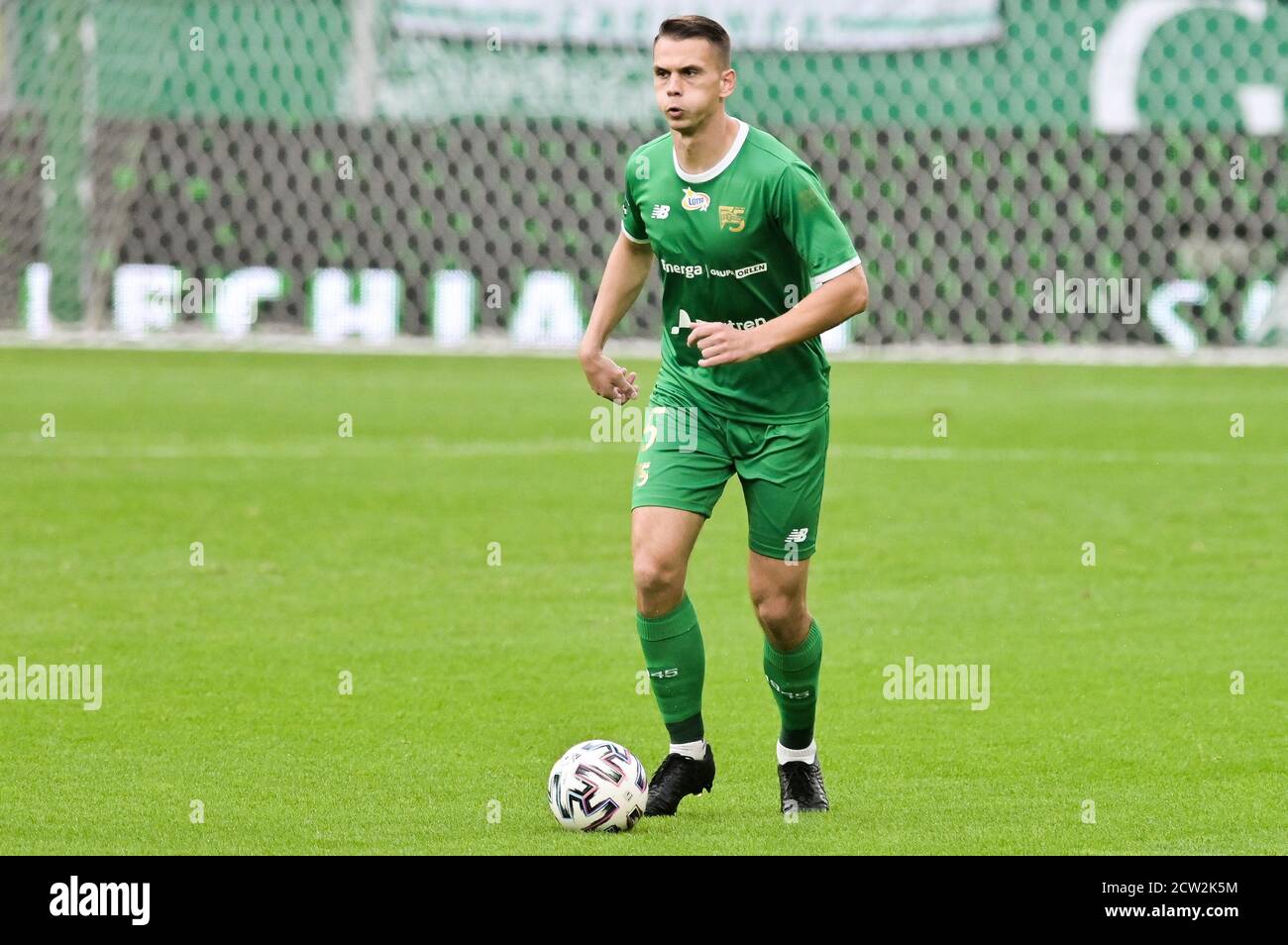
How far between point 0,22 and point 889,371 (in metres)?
10.2

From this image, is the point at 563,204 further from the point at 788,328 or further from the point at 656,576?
the point at 788,328

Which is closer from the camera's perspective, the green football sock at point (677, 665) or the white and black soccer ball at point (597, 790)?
the white and black soccer ball at point (597, 790)

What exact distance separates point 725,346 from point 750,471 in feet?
1.90

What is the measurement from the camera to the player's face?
5.51m

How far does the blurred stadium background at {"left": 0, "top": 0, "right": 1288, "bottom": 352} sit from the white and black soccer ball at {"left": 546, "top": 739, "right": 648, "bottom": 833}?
577 inches

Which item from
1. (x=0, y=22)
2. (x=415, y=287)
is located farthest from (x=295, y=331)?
(x=0, y=22)

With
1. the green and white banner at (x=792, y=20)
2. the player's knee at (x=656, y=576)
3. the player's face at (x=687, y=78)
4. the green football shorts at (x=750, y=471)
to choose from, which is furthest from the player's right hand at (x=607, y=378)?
the green and white banner at (x=792, y=20)

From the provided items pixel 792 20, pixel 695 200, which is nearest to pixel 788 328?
pixel 695 200

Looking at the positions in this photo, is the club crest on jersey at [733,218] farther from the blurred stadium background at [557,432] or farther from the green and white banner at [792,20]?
the green and white banner at [792,20]

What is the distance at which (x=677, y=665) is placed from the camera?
5859mm

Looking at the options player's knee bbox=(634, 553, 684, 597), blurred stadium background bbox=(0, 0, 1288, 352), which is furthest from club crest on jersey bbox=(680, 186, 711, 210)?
blurred stadium background bbox=(0, 0, 1288, 352)

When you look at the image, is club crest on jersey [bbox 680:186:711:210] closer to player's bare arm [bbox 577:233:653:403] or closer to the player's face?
the player's face

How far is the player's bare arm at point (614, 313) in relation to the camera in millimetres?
5840

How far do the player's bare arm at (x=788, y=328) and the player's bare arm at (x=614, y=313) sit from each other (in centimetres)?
43
